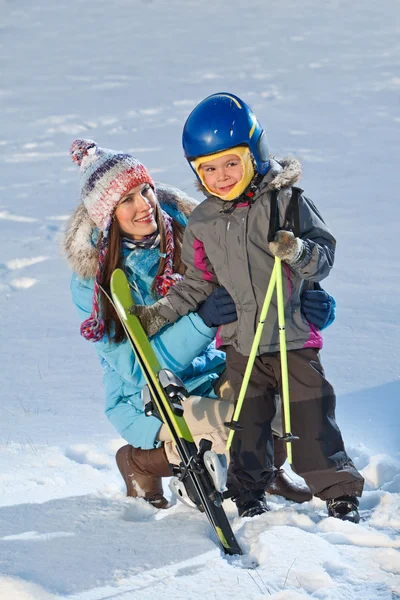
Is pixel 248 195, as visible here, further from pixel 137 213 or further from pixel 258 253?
pixel 137 213

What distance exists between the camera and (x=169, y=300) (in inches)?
147

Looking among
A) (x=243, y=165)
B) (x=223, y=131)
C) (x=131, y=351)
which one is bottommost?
(x=131, y=351)

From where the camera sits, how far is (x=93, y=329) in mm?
3842

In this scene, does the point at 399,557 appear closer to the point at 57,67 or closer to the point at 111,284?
the point at 111,284

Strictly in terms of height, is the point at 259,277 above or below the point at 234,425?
above

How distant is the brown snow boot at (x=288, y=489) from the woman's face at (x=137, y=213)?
138cm

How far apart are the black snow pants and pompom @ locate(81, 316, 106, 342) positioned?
0.65 m

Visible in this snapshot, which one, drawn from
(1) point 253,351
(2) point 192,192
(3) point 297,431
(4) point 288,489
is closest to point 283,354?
(1) point 253,351

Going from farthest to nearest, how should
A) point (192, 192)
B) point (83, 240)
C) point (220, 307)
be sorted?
point (192, 192) → point (83, 240) → point (220, 307)

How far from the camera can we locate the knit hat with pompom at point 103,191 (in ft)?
12.7

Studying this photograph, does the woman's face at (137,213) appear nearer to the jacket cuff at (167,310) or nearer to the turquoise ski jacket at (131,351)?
the turquoise ski jacket at (131,351)

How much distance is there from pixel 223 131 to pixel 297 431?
4.39 ft

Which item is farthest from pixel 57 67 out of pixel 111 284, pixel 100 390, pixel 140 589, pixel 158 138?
pixel 140 589

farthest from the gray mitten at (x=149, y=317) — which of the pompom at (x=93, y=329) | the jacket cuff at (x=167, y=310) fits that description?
the pompom at (x=93, y=329)
